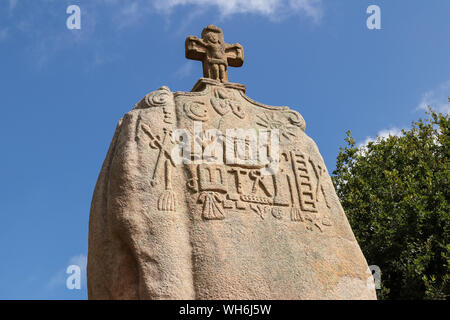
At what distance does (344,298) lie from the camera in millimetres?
4441

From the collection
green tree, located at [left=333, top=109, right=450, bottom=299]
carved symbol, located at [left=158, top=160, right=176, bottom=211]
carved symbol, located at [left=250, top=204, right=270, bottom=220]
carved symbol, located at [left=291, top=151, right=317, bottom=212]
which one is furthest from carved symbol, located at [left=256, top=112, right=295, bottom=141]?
green tree, located at [left=333, top=109, right=450, bottom=299]

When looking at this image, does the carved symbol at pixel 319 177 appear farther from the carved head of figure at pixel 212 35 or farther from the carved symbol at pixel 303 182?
the carved head of figure at pixel 212 35

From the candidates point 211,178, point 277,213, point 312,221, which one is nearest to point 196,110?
point 211,178

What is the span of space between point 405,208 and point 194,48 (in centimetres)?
568

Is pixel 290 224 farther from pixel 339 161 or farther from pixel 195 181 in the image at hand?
pixel 339 161

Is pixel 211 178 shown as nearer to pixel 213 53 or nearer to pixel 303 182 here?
pixel 303 182

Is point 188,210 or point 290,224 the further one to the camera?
point 290,224

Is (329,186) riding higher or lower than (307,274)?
higher

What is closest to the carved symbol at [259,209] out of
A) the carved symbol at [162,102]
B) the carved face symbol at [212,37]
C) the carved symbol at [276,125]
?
the carved symbol at [276,125]

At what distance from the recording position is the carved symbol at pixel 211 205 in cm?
435

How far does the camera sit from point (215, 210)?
4.39m

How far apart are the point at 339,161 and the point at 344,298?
24.9 ft
